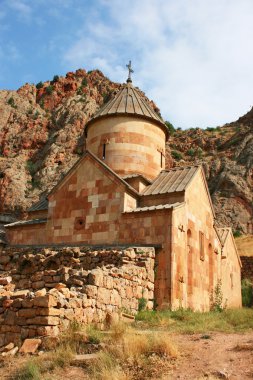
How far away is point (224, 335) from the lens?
21.5ft

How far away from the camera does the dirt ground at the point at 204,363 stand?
4750 millimetres

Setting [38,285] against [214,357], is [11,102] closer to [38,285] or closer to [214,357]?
[38,285]

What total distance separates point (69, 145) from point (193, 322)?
1269 inches

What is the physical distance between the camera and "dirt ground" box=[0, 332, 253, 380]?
4.75 m

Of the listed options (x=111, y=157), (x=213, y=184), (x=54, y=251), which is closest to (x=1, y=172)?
(x=213, y=184)

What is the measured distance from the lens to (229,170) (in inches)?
1257

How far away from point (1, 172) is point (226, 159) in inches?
745

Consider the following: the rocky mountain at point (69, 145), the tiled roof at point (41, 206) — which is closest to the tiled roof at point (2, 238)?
the tiled roof at point (41, 206)

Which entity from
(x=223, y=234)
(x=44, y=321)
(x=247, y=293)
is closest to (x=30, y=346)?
(x=44, y=321)

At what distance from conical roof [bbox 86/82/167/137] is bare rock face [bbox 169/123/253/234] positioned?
1534 cm

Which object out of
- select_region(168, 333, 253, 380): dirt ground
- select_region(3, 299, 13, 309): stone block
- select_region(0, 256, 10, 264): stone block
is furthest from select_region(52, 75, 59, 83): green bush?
select_region(168, 333, 253, 380): dirt ground

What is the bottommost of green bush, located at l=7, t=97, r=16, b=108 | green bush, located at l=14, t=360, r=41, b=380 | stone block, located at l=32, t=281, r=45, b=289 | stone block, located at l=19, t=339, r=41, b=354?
green bush, located at l=14, t=360, r=41, b=380

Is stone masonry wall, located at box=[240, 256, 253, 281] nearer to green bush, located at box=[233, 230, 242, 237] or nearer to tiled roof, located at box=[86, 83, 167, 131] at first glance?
green bush, located at box=[233, 230, 242, 237]

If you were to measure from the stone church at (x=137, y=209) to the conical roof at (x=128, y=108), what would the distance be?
0.11ft
